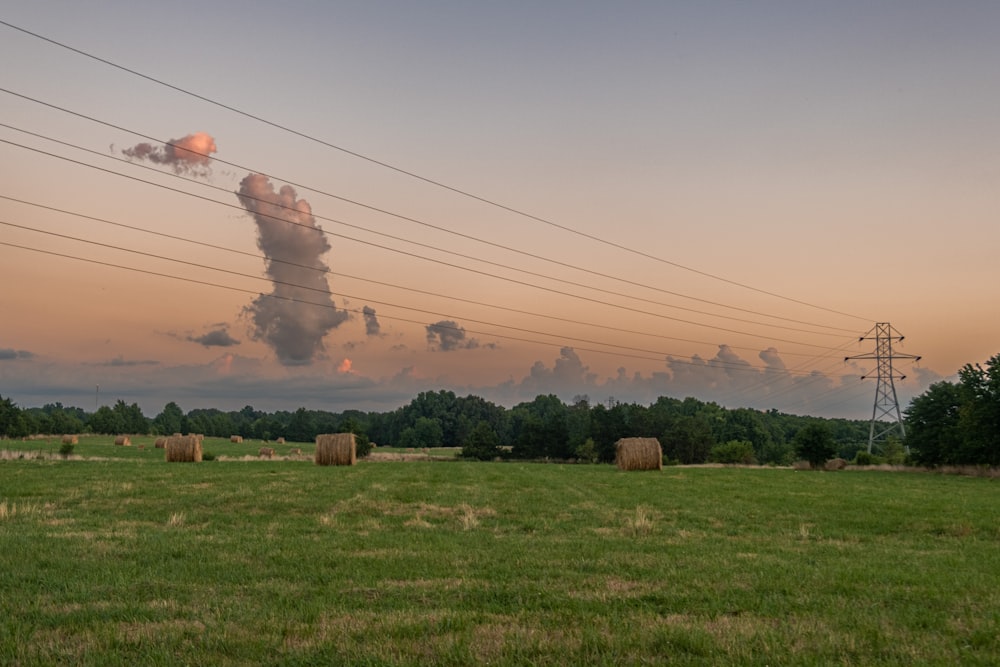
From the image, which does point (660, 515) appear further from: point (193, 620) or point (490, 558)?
point (193, 620)

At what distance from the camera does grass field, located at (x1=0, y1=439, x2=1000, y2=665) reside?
7457 millimetres

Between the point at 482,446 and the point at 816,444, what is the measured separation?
62.5 meters

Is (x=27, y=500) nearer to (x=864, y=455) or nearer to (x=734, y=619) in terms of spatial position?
(x=734, y=619)

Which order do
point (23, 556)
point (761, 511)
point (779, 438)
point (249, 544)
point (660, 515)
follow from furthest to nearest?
point (779, 438) → point (761, 511) → point (660, 515) → point (249, 544) → point (23, 556)

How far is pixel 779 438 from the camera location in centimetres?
15838

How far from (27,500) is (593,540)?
1890cm

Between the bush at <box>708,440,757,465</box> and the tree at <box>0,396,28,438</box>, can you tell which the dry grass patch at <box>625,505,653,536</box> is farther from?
the tree at <box>0,396,28,438</box>

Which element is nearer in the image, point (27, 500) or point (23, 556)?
point (23, 556)

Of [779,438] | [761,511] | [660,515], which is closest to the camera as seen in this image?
[660,515]

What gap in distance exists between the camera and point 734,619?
873 centimetres

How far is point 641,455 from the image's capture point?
47219mm

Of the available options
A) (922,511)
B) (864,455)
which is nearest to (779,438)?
(864,455)

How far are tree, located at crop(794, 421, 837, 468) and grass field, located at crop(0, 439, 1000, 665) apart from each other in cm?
4216

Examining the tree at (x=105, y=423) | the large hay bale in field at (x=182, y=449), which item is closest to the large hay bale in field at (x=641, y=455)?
the large hay bale in field at (x=182, y=449)
